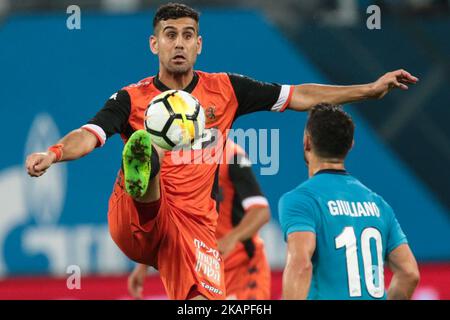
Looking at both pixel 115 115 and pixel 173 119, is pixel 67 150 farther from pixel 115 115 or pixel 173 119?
pixel 173 119

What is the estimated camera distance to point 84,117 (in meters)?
13.0

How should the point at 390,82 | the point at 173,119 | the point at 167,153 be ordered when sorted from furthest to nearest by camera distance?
the point at 167,153, the point at 390,82, the point at 173,119

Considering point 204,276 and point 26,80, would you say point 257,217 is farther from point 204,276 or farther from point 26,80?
point 26,80

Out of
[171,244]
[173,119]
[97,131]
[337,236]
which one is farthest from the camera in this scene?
[171,244]

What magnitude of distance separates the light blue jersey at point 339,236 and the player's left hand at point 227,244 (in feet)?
10.0

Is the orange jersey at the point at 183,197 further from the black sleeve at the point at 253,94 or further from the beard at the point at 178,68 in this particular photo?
→ the beard at the point at 178,68

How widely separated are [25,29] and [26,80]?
0.63 m

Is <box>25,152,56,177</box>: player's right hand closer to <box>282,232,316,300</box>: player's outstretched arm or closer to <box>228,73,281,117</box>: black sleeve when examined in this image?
<box>282,232,316,300</box>: player's outstretched arm

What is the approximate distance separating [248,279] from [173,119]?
130 inches

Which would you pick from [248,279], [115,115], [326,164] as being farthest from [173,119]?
[248,279]

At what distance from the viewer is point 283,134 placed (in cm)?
1302

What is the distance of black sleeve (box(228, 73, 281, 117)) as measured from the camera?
7887 mm

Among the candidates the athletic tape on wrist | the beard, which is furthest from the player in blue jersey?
the beard
